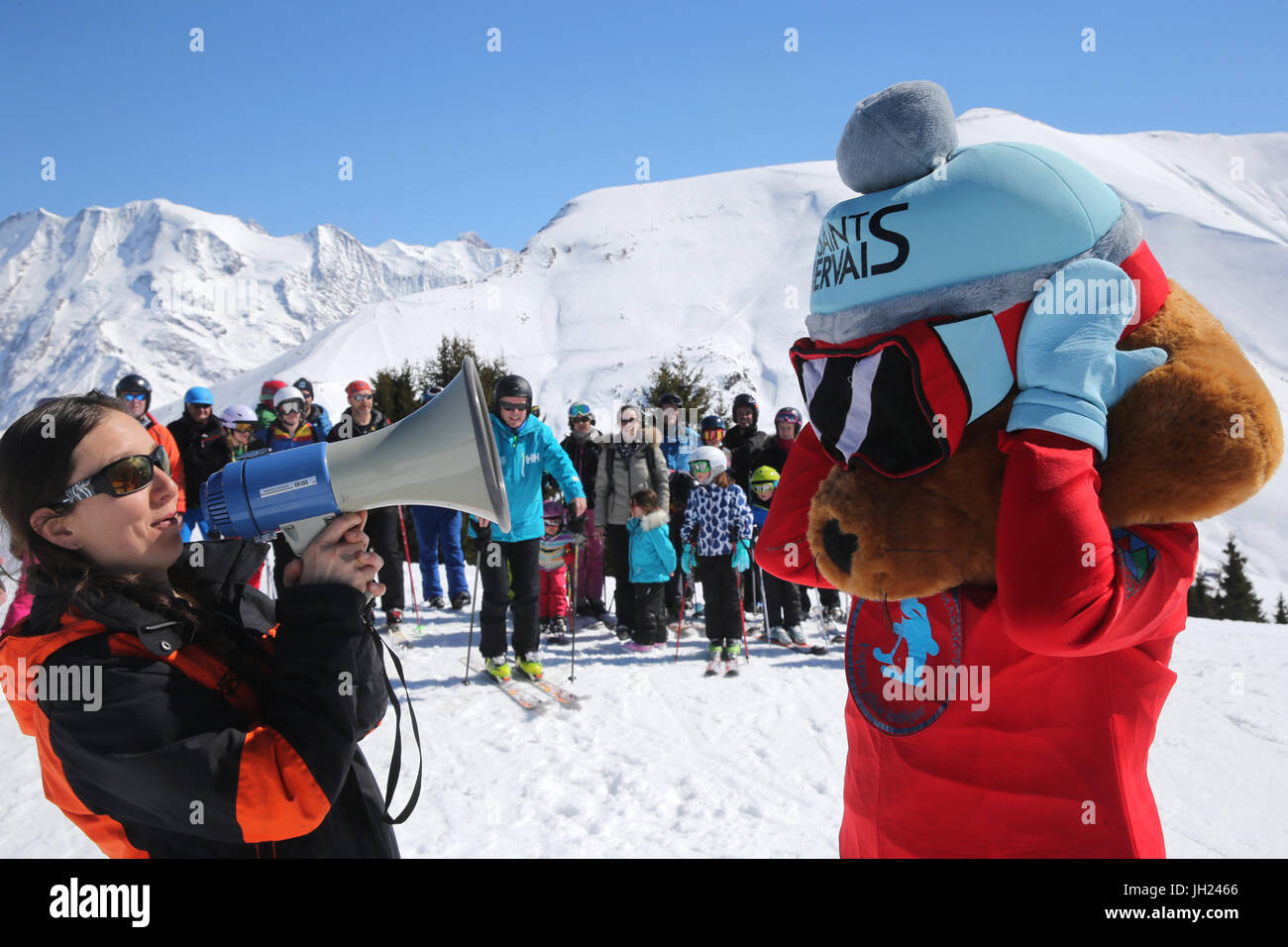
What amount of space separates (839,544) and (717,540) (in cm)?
506

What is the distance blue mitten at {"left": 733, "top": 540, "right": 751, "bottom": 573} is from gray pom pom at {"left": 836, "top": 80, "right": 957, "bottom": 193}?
199 inches

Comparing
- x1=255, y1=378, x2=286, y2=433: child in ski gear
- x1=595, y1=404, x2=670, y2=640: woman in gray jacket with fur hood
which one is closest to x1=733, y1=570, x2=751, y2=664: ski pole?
x1=595, y1=404, x2=670, y2=640: woman in gray jacket with fur hood

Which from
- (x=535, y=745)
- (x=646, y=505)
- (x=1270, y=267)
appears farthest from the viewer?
(x=1270, y=267)

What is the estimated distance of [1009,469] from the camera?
1240 millimetres

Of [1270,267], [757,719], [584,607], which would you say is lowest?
[757,719]

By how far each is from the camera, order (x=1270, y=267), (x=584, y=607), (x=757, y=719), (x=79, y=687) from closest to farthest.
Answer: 1. (x=79, y=687)
2. (x=757, y=719)
3. (x=584, y=607)
4. (x=1270, y=267)

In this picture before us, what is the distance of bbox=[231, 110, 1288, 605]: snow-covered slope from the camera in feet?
206

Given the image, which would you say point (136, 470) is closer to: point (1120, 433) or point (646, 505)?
point (1120, 433)

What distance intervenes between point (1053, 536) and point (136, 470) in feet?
5.32

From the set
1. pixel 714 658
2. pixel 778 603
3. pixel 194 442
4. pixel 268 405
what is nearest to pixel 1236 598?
pixel 778 603

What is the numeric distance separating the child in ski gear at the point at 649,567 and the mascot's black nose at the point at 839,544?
5.52m

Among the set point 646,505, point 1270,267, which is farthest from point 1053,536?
point 1270,267

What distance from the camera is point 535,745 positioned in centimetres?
451

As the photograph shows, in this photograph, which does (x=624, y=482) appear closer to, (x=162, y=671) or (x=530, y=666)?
(x=530, y=666)
